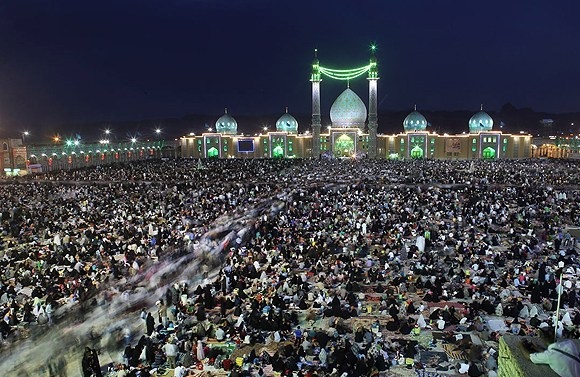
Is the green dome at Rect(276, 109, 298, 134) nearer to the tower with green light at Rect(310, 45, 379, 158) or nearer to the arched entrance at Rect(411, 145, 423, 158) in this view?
the tower with green light at Rect(310, 45, 379, 158)

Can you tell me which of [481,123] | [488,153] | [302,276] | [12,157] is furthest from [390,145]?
[302,276]

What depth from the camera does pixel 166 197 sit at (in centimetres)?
2300

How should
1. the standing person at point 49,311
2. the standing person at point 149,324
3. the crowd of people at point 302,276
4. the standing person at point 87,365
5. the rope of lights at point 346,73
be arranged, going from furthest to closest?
the rope of lights at point 346,73, the standing person at point 49,311, the standing person at point 149,324, the crowd of people at point 302,276, the standing person at point 87,365

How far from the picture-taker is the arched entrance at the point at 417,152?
60250 mm

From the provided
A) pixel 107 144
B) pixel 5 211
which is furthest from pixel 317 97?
pixel 5 211

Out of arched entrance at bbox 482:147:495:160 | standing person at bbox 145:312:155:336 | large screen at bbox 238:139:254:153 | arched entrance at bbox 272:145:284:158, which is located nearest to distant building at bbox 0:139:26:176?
large screen at bbox 238:139:254:153

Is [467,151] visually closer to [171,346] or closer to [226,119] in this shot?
[226,119]

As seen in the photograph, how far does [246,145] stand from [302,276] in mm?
53624

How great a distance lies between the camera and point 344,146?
199ft

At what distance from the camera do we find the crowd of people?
7.67 m

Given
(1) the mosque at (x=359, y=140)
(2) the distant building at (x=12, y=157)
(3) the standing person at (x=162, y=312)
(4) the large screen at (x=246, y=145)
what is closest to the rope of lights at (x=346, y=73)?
(1) the mosque at (x=359, y=140)

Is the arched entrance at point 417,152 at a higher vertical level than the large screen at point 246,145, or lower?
lower

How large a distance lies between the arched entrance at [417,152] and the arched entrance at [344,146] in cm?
799

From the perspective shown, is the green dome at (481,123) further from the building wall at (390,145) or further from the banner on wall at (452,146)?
the banner on wall at (452,146)
